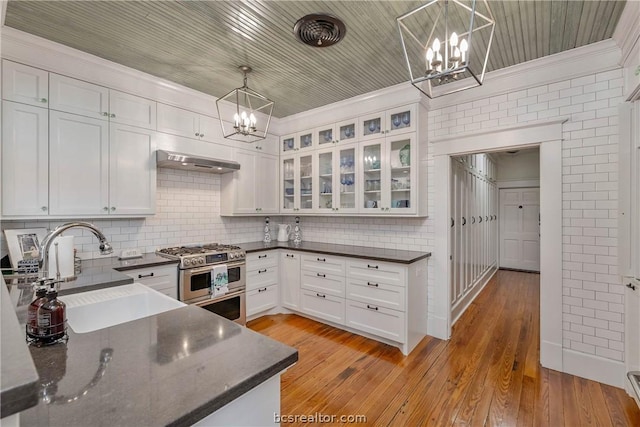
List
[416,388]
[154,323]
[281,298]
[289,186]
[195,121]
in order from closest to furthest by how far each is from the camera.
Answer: [154,323], [416,388], [195,121], [281,298], [289,186]

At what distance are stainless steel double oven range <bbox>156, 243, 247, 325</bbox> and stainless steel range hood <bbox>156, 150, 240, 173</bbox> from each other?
0.93 meters

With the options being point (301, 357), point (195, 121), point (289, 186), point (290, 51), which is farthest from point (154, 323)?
point (289, 186)

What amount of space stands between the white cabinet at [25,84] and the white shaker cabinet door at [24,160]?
55mm

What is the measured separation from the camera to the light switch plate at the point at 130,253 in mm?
3005

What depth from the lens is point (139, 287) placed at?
195 cm

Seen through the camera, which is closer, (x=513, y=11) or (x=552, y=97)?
(x=513, y=11)

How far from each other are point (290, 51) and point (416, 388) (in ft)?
9.76

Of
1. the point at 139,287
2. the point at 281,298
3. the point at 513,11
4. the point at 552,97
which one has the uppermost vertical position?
the point at 513,11

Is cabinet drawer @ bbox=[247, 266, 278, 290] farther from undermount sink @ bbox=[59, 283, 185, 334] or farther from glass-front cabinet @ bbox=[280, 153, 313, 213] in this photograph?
undermount sink @ bbox=[59, 283, 185, 334]

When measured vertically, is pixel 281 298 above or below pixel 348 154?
below

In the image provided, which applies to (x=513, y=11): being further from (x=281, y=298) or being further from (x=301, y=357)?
(x=281, y=298)

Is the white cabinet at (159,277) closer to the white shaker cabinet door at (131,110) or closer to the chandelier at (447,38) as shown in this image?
the white shaker cabinet door at (131,110)

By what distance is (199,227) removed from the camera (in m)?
3.76

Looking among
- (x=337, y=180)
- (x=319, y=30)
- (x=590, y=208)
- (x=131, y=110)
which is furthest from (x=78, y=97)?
(x=590, y=208)
